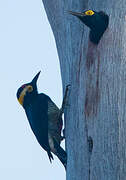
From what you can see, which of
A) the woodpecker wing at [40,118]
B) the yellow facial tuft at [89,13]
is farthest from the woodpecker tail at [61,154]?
the yellow facial tuft at [89,13]

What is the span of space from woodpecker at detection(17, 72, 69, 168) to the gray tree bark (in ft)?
3.56

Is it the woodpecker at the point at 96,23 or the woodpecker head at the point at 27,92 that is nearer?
the woodpecker at the point at 96,23

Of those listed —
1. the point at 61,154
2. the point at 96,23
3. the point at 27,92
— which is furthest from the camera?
the point at 27,92

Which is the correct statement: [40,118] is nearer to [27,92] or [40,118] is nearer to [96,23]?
[27,92]

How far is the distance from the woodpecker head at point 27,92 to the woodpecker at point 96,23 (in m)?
2.07

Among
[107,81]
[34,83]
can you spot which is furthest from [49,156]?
[107,81]

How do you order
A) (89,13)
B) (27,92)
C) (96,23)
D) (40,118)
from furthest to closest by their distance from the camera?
(27,92)
(40,118)
(89,13)
(96,23)

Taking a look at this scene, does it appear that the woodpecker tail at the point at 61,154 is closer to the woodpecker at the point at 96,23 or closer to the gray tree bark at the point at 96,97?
the gray tree bark at the point at 96,97

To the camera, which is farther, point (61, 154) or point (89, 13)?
point (61, 154)

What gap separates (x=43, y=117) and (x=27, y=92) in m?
0.47

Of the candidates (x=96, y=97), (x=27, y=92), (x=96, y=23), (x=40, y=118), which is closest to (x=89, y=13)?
(x=96, y=23)

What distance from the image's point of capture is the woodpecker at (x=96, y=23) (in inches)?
162

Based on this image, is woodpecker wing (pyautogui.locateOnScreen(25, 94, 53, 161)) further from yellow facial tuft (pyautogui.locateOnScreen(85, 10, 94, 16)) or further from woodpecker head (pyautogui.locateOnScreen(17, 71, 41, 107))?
yellow facial tuft (pyautogui.locateOnScreen(85, 10, 94, 16))

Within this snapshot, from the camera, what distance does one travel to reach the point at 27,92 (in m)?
6.29
